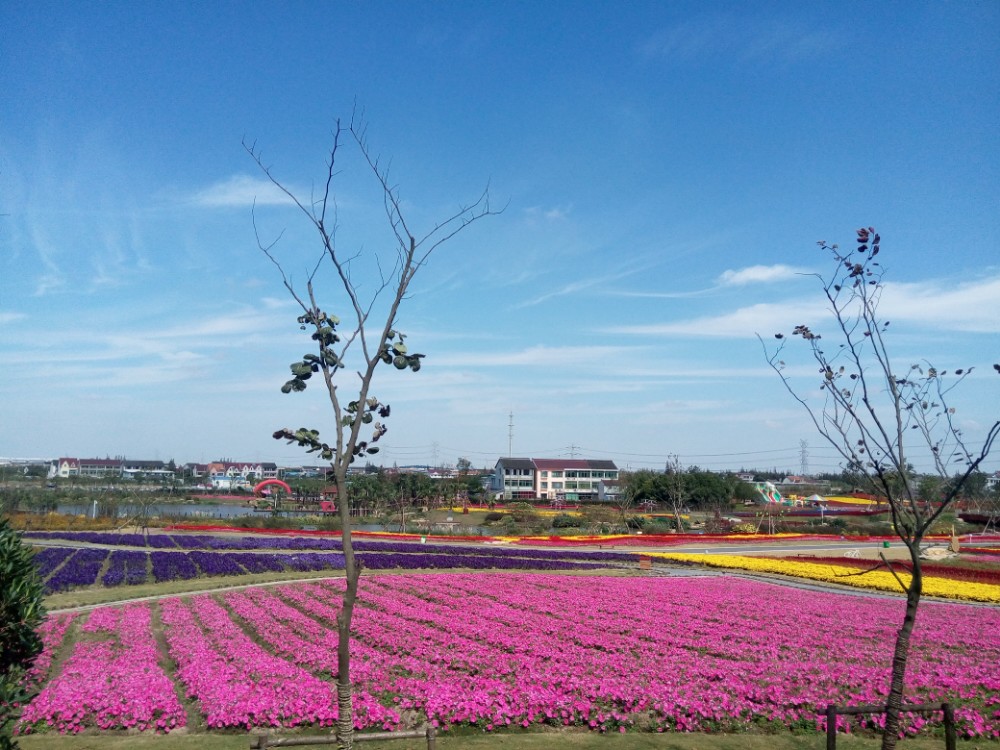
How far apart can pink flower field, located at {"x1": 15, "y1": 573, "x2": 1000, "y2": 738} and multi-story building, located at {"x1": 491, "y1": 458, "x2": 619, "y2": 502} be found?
284ft

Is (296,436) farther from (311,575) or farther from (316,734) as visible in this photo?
(311,575)

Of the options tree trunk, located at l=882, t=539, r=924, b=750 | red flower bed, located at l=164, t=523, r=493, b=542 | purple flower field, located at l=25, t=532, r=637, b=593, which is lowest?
red flower bed, located at l=164, t=523, r=493, b=542

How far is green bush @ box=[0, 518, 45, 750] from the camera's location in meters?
5.33

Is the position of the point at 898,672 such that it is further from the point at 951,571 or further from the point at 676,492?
the point at 676,492

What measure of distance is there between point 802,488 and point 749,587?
109 meters

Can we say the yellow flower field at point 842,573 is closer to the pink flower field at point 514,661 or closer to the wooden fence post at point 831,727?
the pink flower field at point 514,661

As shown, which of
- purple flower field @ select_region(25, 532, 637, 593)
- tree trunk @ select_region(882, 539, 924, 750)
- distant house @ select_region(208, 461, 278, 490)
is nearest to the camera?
tree trunk @ select_region(882, 539, 924, 750)

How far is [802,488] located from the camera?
120m

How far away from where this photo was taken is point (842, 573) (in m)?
22.6

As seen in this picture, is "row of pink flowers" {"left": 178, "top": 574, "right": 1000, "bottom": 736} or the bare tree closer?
"row of pink flowers" {"left": 178, "top": 574, "right": 1000, "bottom": 736}

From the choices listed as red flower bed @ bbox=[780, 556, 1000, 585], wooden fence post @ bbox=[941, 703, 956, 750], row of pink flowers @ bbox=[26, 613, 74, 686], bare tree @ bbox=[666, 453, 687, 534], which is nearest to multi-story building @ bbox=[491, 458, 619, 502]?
bare tree @ bbox=[666, 453, 687, 534]

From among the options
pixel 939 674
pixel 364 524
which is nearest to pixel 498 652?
pixel 939 674

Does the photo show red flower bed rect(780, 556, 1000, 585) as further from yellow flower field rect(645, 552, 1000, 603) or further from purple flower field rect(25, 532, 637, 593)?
purple flower field rect(25, 532, 637, 593)

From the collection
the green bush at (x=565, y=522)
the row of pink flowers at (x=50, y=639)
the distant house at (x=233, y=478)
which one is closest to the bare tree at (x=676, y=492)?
the green bush at (x=565, y=522)
